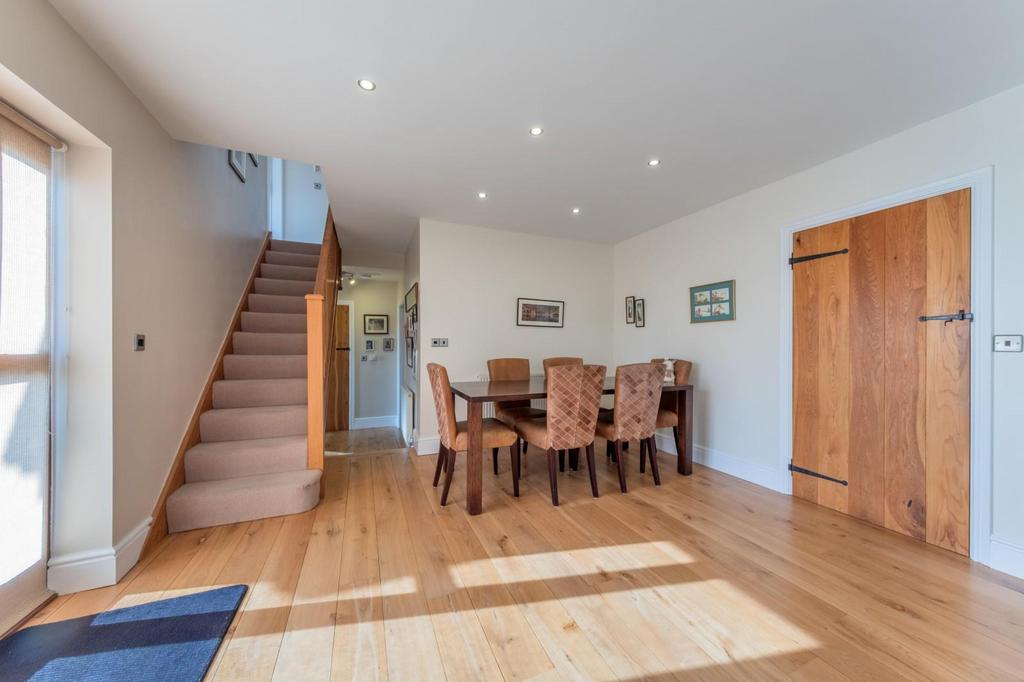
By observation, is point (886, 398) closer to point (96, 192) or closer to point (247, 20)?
point (247, 20)

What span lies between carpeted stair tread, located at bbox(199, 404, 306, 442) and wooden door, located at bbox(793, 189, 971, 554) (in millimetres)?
3883

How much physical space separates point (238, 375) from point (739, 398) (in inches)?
173

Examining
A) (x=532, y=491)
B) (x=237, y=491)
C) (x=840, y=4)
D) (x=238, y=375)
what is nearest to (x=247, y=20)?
(x=840, y=4)

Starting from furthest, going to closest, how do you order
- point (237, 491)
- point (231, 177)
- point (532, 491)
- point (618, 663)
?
1. point (231, 177)
2. point (532, 491)
3. point (237, 491)
4. point (618, 663)

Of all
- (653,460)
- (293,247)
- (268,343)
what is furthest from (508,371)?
(293,247)

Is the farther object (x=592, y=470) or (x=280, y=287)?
(x=280, y=287)

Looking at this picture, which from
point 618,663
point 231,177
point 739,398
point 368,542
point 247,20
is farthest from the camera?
point 231,177

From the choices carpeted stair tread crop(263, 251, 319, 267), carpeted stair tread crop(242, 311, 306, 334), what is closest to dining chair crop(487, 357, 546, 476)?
carpeted stair tread crop(242, 311, 306, 334)

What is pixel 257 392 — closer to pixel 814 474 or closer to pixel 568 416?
pixel 568 416

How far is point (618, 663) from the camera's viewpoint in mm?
1347

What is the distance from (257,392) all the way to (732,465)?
4.13 meters

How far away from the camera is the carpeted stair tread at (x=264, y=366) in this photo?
3262 millimetres

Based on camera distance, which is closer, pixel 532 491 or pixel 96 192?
pixel 96 192

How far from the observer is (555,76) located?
5.93ft
